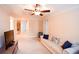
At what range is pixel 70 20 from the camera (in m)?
4.11

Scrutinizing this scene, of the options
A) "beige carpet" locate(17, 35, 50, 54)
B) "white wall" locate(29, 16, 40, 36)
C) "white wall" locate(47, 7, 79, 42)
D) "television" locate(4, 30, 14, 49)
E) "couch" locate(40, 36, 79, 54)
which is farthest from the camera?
"white wall" locate(29, 16, 40, 36)

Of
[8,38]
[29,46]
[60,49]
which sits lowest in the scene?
[29,46]

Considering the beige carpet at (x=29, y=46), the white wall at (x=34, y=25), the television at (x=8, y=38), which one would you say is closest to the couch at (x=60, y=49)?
the beige carpet at (x=29, y=46)

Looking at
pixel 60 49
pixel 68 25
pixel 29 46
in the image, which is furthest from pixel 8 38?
pixel 68 25

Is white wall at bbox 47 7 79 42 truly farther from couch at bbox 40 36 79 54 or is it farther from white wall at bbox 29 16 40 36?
white wall at bbox 29 16 40 36

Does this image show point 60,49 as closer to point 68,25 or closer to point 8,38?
point 68,25

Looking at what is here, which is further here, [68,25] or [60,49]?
[68,25]

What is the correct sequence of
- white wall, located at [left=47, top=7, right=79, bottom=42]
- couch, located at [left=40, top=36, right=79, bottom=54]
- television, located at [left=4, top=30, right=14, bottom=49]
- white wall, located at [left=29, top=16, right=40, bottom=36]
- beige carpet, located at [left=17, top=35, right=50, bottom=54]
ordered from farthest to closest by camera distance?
white wall, located at [left=29, top=16, right=40, bottom=36]
beige carpet, located at [left=17, top=35, right=50, bottom=54]
white wall, located at [left=47, top=7, right=79, bottom=42]
television, located at [left=4, top=30, right=14, bottom=49]
couch, located at [left=40, top=36, right=79, bottom=54]

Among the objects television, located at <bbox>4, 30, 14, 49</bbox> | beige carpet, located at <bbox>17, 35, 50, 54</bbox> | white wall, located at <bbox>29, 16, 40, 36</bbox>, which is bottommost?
beige carpet, located at <bbox>17, 35, 50, 54</bbox>

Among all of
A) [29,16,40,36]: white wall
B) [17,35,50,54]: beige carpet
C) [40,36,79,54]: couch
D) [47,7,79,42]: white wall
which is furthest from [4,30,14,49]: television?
[29,16,40,36]: white wall

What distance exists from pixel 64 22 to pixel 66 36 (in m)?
0.59

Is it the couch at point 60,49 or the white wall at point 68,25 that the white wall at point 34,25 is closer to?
the white wall at point 68,25
